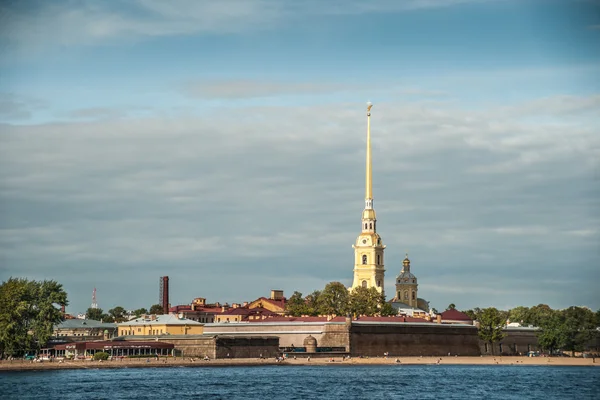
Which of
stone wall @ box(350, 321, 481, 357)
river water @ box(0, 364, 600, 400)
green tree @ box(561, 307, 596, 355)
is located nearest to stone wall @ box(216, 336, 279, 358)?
river water @ box(0, 364, 600, 400)

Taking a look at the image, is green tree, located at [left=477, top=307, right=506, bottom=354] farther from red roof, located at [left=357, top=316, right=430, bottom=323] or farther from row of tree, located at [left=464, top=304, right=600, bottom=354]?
red roof, located at [left=357, top=316, right=430, bottom=323]

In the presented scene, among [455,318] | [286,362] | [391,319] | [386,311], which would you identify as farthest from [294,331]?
[455,318]

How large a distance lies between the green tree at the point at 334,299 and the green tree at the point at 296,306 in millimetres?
3048

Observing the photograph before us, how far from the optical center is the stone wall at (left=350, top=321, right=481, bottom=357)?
488ft

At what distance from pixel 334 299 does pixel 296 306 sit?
6.86 m

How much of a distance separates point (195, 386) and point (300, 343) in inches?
2035

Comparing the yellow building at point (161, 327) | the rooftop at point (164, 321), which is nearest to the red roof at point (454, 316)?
the rooftop at point (164, 321)

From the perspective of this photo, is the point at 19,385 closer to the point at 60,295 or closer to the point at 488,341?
the point at 60,295

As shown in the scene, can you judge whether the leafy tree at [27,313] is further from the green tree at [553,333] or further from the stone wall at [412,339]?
the green tree at [553,333]

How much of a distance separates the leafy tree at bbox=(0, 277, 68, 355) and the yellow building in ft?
69.8

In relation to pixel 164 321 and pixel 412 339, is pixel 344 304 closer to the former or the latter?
pixel 412 339

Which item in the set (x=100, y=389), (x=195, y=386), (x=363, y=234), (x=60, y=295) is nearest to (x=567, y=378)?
(x=195, y=386)

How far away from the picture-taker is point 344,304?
17012 cm

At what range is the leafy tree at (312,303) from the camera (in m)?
170
